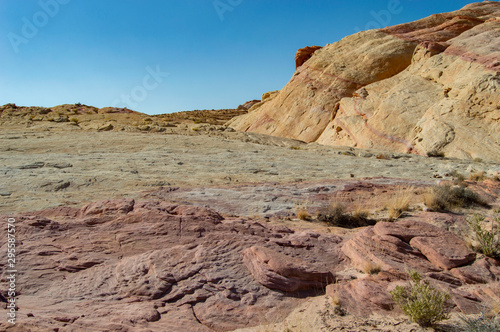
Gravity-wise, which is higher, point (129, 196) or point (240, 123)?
point (240, 123)

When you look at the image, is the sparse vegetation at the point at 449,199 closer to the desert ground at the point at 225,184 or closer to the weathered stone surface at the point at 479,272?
the desert ground at the point at 225,184

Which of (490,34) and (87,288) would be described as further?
(490,34)

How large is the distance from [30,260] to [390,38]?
30484 mm

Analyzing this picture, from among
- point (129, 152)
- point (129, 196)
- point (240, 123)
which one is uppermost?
point (240, 123)

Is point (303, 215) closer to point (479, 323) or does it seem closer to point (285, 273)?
point (285, 273)

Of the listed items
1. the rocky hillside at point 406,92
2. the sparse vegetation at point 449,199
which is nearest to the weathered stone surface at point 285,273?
the sparse vegetation at point 449,199

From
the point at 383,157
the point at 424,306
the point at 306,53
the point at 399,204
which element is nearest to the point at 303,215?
the point at 399,204

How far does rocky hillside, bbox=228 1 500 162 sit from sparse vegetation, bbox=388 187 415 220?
10670 mm

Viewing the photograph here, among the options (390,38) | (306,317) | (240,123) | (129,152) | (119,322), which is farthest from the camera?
(240,123)

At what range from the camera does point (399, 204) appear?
28.4ft

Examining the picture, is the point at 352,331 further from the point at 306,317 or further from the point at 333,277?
the point at 333,277

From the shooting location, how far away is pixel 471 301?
507 cm

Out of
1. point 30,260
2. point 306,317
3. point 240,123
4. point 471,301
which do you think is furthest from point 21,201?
point 240,123

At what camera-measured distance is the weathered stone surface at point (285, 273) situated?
18.0 feet
